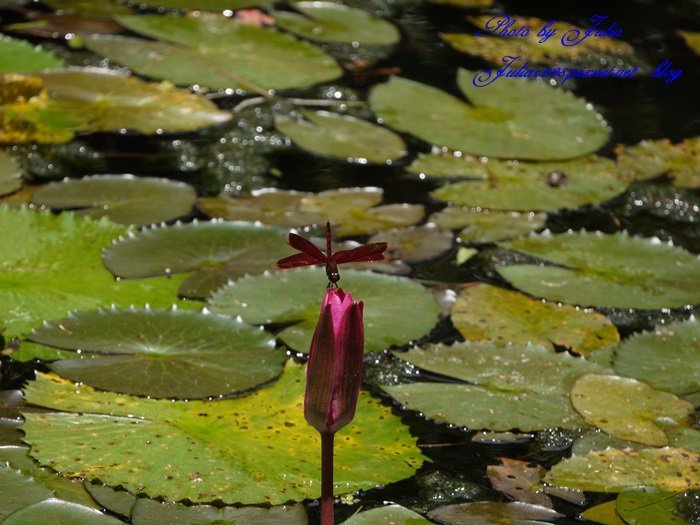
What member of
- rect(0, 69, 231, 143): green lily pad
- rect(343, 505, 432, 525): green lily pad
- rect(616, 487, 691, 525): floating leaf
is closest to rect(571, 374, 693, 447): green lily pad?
rect(616, 487, 691, 525): floating leaf

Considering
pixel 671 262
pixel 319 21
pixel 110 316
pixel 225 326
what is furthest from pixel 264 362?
pixel 319 21

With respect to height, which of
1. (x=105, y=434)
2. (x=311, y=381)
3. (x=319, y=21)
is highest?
(x=311, y=381)

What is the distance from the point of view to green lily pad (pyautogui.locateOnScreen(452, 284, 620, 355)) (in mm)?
1882

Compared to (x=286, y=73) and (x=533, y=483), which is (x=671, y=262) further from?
(x=286, y=73)

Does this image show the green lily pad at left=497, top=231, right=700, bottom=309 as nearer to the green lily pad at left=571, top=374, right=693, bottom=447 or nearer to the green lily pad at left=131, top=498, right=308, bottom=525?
the green lily pad at left=571, top=374, right=693, bottom=447

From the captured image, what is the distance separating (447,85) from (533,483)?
69.3 inches

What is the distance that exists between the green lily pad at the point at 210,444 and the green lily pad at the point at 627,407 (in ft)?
0.98

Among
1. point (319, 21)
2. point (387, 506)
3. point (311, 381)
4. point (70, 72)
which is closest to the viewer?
point (311, 381)

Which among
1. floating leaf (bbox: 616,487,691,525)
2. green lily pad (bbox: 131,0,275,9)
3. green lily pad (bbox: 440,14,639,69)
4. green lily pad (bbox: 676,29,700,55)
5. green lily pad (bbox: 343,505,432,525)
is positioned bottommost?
green lily pad (bbox: 131,0,275,9)

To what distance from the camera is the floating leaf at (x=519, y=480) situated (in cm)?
147

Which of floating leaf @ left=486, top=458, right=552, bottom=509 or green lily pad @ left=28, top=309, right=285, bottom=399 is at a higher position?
floating leaf @ left=486, top=458, right=552, bottom=509

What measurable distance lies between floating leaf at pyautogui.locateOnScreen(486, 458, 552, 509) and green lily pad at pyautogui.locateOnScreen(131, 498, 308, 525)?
288 mm

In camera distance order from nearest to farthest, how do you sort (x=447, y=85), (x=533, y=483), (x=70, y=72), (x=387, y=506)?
(x=387, y=506) < (x=533, y=483) < (x=70, y=72) < (x=447, y=85)

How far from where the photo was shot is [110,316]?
1.78 m
